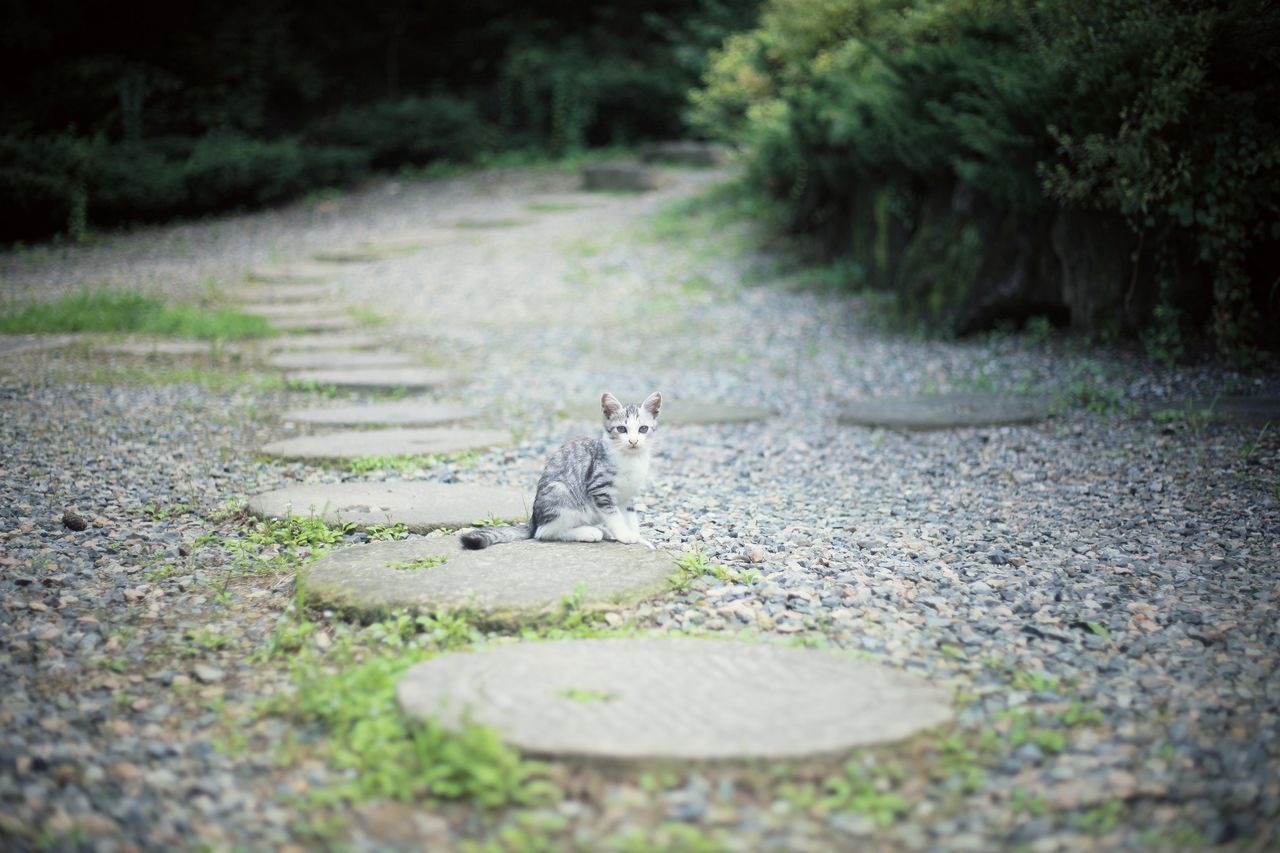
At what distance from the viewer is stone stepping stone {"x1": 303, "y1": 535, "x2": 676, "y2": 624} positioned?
294cm

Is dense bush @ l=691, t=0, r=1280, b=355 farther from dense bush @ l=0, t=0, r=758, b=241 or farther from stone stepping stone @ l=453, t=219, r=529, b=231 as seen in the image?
dense bush @ l=0, t=0, r=758, b=241

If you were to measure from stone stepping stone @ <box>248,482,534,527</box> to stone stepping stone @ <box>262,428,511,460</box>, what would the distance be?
504mm

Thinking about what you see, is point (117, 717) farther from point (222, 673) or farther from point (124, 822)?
point (124, 822)

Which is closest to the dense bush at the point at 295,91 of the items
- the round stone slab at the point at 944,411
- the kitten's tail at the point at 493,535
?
the round stone slab at the point at 944,411

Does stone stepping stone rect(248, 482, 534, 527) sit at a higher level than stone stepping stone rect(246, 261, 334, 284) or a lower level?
lower

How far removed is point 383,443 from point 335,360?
6.83ft

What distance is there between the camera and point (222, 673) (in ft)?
8.90

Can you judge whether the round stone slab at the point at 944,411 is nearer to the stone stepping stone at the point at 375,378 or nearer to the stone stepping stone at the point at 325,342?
the stone stepping stone at the point at 375,378

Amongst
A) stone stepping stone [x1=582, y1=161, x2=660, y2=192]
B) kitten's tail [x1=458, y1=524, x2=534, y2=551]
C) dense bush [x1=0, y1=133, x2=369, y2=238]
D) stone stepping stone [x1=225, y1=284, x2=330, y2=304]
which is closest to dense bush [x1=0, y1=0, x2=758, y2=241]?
dense bush [x1=0, y1=133, x2=369, y2=238]

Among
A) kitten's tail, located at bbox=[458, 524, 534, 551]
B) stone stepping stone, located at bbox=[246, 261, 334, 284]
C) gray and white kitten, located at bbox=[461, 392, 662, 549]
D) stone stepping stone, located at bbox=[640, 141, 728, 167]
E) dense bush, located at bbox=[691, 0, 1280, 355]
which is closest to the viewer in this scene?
kitten's tail, located at bbox=[458, 524, 534, 551]

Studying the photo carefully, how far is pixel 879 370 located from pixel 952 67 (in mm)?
2211

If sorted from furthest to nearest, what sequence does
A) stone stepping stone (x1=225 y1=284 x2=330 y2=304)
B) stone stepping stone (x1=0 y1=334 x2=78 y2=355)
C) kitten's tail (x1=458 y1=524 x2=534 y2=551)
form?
stone stepping stone (x1=225 y1=284 x2=330 y2=304) → stone stepping stone (x1=0 y1=334 x2=78 y2=355) → kitten's tail (x1=458 y1=524 x2=534 y2=551)

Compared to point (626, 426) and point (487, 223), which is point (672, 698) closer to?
point (626, 426)

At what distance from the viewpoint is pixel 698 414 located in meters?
5.80
